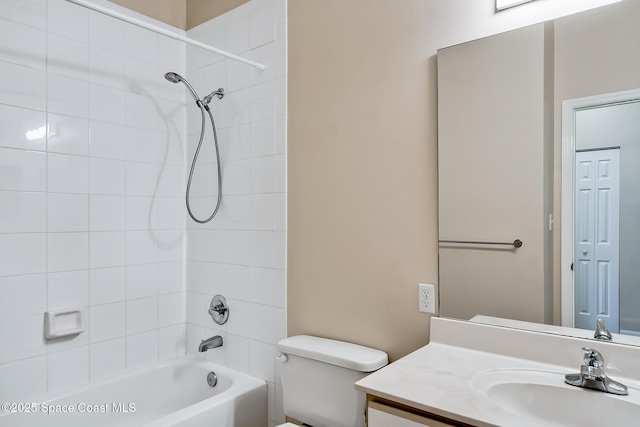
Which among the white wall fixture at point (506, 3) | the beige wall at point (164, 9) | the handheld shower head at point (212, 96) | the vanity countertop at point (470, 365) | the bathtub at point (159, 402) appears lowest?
the bathtub at point (159, 402)

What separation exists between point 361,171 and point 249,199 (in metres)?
0.67

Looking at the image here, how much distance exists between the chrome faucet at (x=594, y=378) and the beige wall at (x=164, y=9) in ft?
8.24

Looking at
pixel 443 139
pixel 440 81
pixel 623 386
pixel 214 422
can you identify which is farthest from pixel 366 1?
pixel 214 422

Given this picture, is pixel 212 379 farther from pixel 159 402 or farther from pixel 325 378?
pixel 325 378

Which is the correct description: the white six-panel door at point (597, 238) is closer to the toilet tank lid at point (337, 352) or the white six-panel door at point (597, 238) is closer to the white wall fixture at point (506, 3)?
the white wall fixture at point (506, 3)

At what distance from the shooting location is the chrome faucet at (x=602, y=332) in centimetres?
122

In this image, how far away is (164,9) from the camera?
242 cm

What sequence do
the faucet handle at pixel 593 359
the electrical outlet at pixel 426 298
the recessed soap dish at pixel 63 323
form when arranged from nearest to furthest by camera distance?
the faucet handle at pixel 593 359
the electrical outlet at pixel 426 298
the recessed soap dish at pixel 63 323

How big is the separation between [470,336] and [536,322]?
21 cm

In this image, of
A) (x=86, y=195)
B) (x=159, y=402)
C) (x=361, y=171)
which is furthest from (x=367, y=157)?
(x=159, y=402)

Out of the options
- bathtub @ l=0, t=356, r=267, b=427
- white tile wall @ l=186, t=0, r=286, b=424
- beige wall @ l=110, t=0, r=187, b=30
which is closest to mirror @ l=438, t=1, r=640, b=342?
white tile wall @ l=186, t=0, r=286, b=424

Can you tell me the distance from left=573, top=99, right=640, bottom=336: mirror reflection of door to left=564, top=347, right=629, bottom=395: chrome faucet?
0.43 feet

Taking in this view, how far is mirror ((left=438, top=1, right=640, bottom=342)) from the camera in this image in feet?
3.99

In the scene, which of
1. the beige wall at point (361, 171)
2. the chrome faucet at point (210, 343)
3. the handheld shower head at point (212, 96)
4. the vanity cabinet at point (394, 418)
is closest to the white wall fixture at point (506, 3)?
the beige wall at point (361, 171)
